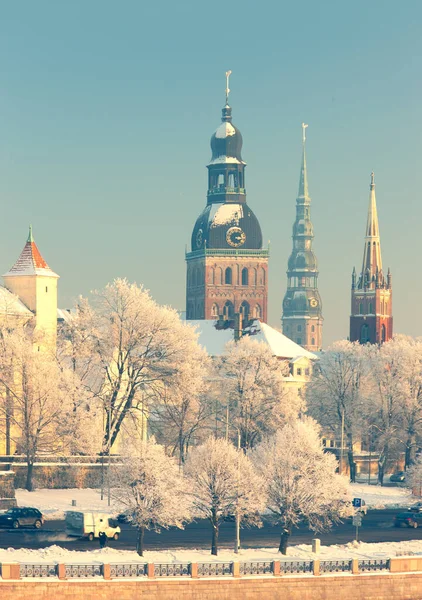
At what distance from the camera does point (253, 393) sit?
132125mm

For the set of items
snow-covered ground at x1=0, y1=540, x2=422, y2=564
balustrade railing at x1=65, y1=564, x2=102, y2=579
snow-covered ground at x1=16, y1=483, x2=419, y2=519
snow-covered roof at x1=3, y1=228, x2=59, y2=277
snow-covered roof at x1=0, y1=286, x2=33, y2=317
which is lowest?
balustrade railing at x1=65, y1=564, x2=102, y2=579

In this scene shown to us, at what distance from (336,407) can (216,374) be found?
11.7 m

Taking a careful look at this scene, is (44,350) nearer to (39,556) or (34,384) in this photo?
(34,384)

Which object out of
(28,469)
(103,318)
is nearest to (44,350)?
(103,318)

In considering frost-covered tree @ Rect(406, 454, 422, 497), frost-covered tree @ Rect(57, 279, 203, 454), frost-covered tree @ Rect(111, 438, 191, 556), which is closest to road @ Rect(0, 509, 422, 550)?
frost-covered tree @ Rect(111, 438, 191, 556)

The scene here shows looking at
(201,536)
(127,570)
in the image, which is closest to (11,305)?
(201,536)

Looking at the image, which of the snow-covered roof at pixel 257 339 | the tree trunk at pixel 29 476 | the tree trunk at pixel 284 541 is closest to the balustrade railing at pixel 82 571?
the tree trunk at pixel 284 541

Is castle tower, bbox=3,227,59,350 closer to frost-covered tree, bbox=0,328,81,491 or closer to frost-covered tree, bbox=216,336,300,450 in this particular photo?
frost-covered tree, bbox=0,328,81,491

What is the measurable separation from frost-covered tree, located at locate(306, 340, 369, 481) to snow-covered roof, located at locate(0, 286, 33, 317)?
30602 millimetres

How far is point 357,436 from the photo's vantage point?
14125cm

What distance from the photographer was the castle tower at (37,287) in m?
123

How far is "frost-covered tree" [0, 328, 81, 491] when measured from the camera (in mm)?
111625

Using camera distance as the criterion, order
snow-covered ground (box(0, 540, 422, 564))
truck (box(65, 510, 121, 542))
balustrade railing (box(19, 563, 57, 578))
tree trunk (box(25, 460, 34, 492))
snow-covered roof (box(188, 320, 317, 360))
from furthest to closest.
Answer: snow-covered roof (box(188, 320, 317, 360)) < tree trunk (box(25, 460, 34, 492)) < truck (box(65, 510, 121, 542)) < snow-covered ground (box(0, 540, 422, 564)) < balustrade railing (box(19, 563, 57, 578))

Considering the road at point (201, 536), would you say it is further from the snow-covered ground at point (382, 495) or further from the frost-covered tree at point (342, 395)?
the frost-covered tree at point (342, 395)
